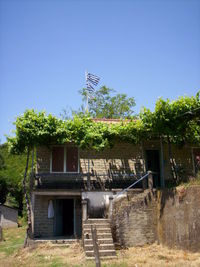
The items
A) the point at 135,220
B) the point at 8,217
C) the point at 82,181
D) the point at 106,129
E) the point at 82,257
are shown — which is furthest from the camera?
the point at 8,217

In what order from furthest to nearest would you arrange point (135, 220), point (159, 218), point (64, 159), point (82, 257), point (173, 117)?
1. point (64, 159)
2. point (173, 117)
3. point (159, 218)
4. point (135, 220)
5. point (82, 257)

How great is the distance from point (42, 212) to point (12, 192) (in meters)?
17.8

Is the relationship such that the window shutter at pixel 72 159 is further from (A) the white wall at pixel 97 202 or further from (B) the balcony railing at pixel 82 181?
(A) the white wall at pixel 97 202

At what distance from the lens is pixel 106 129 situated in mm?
15805

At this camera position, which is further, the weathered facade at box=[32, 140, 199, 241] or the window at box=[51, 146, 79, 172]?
the window at box=[51, 146, 79, 172]

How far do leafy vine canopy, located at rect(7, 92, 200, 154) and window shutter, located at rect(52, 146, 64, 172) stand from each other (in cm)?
100

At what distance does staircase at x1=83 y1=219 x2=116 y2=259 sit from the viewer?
39.0 feet

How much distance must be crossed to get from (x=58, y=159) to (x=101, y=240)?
6268 mm

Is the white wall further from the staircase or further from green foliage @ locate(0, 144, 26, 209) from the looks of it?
green foliage @ locate(0, 144, 26, 209)

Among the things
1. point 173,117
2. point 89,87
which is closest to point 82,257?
point 173,117

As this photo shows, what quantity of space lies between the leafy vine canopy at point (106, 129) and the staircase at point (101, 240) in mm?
3861

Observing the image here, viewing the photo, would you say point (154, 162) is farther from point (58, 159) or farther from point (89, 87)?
point (89, 87)

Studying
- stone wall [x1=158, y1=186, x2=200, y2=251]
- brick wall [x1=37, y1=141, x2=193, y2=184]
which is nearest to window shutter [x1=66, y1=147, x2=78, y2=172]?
brick wall [x1=37, y1=141, x2=193, y2=184]

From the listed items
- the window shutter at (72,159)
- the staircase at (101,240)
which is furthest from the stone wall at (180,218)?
the window shutter at (72,159)
